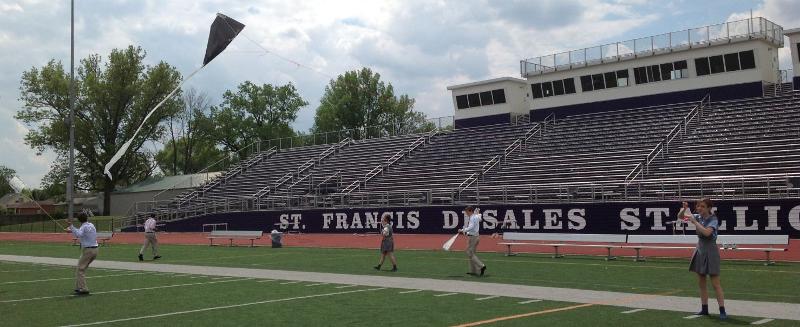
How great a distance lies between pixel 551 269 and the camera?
65.3 ft

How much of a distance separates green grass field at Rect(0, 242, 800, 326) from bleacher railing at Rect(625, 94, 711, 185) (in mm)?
12670

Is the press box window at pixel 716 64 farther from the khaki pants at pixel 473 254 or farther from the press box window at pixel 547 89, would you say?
the khaki pants at pixel 473 254

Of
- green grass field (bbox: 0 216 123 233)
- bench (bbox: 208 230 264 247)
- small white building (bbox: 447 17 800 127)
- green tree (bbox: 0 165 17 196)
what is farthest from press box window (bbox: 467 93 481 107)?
green tree (bbox: 0 165 17 196)

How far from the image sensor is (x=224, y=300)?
46.1 feet

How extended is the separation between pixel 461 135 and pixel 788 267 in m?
32.2

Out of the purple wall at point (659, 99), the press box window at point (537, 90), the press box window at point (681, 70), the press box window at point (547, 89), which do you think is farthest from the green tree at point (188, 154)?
the press box window at point (681, 70)

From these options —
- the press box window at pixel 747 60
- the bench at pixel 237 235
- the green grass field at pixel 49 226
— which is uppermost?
the press box window at pixel 747 60

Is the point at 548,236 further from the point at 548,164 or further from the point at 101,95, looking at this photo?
the point at 101,95

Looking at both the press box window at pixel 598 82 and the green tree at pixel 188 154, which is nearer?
the press box window at pixel 598 82

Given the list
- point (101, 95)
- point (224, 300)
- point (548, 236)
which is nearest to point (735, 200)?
point (548, 236)

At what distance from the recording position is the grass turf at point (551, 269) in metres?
15.3

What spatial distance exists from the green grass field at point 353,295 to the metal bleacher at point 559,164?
34.0 ft

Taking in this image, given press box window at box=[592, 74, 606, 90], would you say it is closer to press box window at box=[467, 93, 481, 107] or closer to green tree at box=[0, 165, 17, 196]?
press box window at box=[467, 93, 481, 107]

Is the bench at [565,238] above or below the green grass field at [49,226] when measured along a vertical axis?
below
